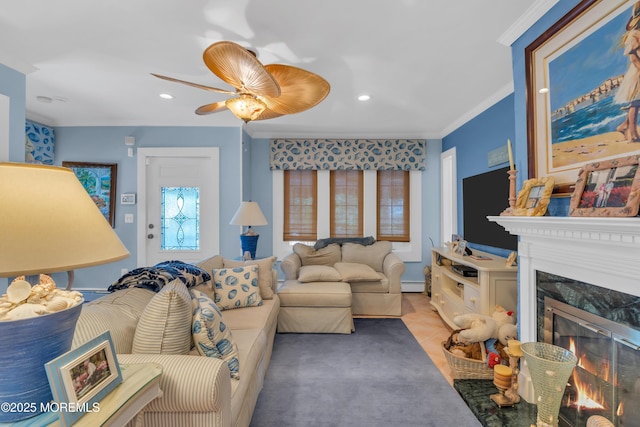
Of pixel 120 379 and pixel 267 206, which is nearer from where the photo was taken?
pixel 120 379

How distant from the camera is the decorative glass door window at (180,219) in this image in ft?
13.6

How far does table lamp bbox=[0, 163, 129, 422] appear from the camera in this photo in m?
0.66

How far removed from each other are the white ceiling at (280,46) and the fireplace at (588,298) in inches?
52.8

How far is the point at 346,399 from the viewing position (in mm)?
2033

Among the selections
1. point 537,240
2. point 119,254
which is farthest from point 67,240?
point 537,240

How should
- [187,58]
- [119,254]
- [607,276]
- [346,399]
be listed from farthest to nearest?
[187,58], [346,399], [607,276], [119,254]

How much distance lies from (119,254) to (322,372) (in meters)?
2.03

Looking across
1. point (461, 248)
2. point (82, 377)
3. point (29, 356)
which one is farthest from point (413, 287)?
point (29, 356)

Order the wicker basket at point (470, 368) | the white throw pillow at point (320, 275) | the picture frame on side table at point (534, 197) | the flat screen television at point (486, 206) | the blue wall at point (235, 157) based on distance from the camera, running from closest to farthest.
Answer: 1. the picture frame on side table at point (534, 197)
2. the wicker basket at point (470, 368)
3. the flat screen television at point (486, 206)
4. the white throw pillow at point (320, 275)
5. the blue wall at point (235, 157)

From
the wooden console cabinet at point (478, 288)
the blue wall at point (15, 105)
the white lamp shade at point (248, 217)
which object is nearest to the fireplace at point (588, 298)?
the wooden console cabinet at point (478, 288)

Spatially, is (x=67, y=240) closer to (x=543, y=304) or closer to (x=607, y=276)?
(x=607, y=276)

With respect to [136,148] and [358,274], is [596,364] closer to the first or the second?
[358,274]

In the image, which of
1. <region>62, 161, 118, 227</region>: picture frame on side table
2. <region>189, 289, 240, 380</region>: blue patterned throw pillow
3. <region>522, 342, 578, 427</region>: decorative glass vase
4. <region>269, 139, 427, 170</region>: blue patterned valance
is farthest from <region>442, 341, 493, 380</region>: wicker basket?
<region>62, 161, 118, 227</region>: picture frame on side table

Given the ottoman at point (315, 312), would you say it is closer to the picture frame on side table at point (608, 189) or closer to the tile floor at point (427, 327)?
the tile floor at point (427, 327)
